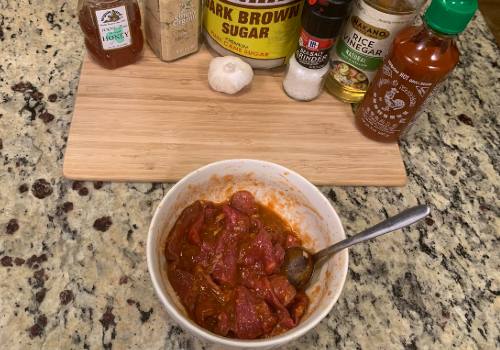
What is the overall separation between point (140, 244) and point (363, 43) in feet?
1.81

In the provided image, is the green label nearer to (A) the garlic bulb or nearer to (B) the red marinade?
(A) the garlic bulb

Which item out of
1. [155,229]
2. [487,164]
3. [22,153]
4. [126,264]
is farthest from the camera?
[487,164]

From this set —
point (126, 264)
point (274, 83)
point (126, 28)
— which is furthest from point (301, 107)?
point (126, 264)

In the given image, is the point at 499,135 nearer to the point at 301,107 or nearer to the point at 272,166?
the point at 301,107

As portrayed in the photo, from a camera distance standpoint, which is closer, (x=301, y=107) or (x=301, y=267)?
(x=301, y=267)

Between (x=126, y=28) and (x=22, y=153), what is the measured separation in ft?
1.01

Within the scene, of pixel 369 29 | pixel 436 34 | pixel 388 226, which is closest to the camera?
pixel 388 226

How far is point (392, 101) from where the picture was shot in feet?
2.78

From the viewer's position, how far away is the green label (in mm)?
906

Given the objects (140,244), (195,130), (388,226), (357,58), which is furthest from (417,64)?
(140,244)

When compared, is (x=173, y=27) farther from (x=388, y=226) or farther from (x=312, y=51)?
(x=388, y=226)

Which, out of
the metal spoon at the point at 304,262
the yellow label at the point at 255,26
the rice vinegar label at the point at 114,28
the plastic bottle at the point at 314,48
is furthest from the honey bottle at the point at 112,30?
the metal spoon at the point at 304,262

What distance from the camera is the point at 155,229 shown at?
0.63 metres

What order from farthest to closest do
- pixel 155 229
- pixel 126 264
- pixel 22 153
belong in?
pixel 22 153 → pixel 126 264 → pixel 155 229
